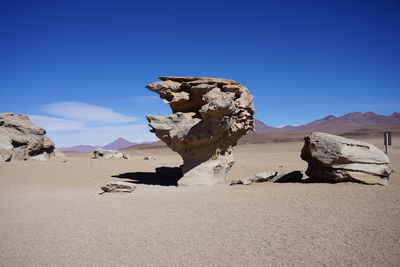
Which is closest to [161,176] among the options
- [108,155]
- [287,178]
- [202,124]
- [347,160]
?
[202,124]

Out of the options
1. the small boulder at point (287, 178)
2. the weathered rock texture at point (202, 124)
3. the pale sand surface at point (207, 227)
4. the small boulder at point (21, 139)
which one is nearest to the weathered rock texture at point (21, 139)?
the small boulder at point (21, 139)

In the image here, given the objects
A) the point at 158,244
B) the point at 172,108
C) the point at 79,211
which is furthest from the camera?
the point at 172,108

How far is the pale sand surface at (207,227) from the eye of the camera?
461 centimetres

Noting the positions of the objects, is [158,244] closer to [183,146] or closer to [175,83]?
[183,146]

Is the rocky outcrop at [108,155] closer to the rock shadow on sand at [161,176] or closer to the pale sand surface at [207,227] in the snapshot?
the rock shadow on sand at [161,176]

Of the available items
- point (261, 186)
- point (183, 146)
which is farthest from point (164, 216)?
point (183, 146)

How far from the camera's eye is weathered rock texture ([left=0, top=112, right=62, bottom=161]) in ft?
58.6

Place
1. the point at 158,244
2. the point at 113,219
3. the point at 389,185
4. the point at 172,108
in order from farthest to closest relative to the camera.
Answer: the point at 172,108
the point at 389,185
the point at 113,219
the point at 158,244

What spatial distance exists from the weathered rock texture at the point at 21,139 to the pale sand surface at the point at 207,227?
9.10 metres

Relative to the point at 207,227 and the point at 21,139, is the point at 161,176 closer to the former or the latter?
the point at 207,227

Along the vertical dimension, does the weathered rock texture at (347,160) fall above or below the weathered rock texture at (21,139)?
below

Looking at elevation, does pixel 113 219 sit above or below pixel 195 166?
below

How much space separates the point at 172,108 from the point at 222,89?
2.66 metres

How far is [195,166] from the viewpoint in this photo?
1247 centimetres
